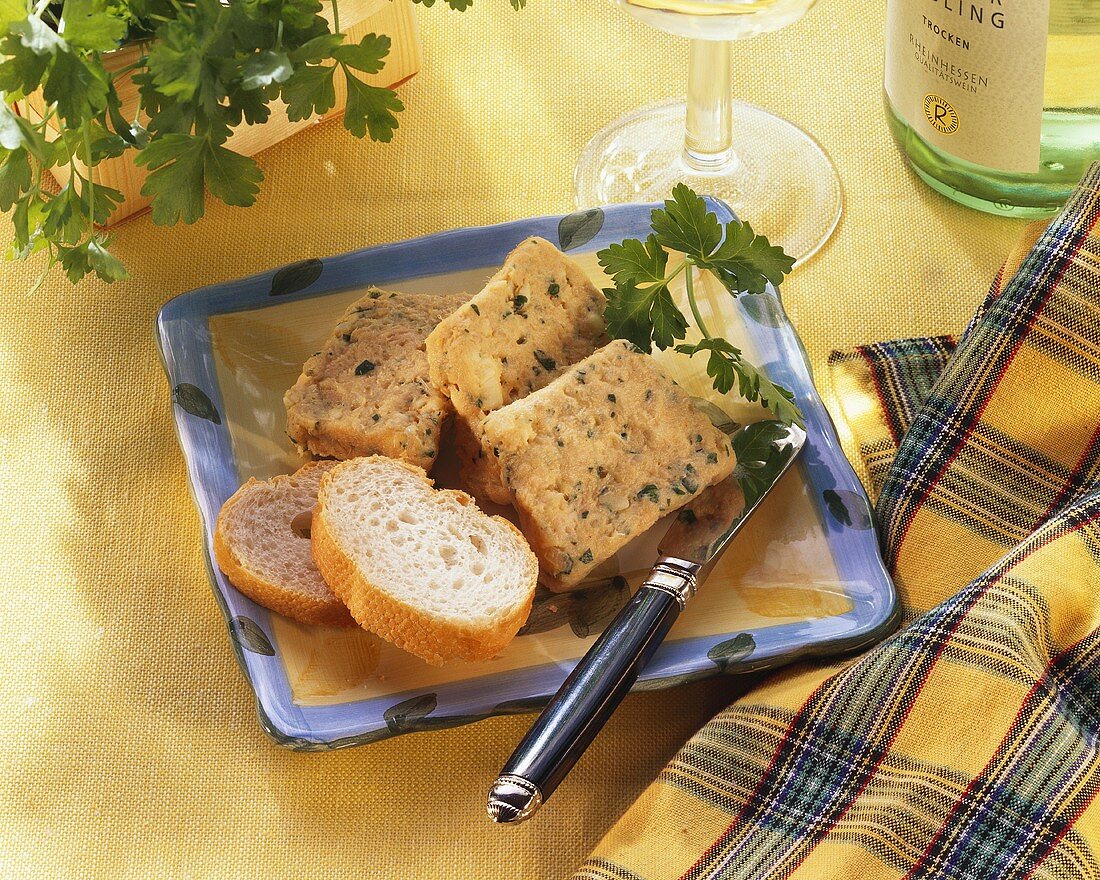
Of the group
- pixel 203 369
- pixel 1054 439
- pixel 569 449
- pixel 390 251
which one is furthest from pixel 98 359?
pixel 1054 439

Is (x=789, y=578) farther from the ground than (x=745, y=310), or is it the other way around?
(x=745, y=310)

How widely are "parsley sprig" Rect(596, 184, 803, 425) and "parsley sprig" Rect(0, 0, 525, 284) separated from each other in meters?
0.30

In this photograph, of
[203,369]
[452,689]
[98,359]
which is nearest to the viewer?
[452,689]

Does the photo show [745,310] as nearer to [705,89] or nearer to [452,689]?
[705,89]

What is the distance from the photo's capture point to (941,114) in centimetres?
154

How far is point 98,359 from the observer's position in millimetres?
1606

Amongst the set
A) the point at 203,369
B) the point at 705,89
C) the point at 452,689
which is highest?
the point at 705,89

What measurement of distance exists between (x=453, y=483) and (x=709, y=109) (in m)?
0.60

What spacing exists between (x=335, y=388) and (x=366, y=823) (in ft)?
1.39

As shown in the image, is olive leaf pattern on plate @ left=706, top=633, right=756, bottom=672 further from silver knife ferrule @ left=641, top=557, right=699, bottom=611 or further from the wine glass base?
the wine glass base

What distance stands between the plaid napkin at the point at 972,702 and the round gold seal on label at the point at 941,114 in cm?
23

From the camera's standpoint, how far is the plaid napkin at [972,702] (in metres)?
1.11

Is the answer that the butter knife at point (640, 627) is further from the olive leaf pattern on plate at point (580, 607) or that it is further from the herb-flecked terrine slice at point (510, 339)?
the herb-flecked terrine slice at point (510, 339)

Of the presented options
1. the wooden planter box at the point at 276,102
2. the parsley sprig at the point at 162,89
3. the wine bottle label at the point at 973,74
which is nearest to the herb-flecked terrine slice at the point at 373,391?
the parsley sprig at the point at 162,89
